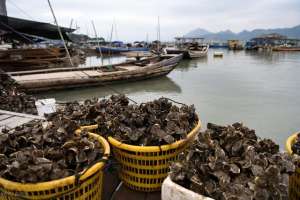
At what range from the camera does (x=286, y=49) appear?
28891 mm

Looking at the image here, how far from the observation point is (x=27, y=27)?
7.67 metres

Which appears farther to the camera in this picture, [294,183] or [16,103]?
[16,103]

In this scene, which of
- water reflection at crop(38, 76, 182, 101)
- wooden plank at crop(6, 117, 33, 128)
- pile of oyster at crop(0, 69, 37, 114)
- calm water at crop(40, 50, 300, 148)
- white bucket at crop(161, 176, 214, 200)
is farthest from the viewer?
water reflection at crop(38, 76, 182, 101)

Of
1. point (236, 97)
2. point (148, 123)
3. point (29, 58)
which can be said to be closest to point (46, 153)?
point (148, 123)

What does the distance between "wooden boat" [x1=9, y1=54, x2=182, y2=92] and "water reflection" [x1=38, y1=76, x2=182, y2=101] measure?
0.27m

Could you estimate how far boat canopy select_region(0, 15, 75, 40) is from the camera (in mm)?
7033

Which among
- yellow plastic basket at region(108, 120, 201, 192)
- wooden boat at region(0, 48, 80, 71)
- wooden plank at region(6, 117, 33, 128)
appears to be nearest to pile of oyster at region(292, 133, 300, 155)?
yellow plastic basket at region(108, 120, 201, 192)

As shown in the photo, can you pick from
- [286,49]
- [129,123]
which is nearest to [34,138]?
[129,123]

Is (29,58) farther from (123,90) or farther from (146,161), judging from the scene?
(146,161)

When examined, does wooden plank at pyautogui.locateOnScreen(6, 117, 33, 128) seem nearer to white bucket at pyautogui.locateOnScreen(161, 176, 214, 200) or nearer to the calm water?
white bucket at pyautogui.locateOnScreen(161, 176, 214, 200)

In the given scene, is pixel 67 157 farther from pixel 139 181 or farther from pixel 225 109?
pixel 225 109

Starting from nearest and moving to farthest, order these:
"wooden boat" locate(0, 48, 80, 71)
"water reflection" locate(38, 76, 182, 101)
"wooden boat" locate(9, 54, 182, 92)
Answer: "wooden boat" locate(9, 54, 182, 92) < "water reflection" locate(38, 76, 182, 101) < "wooden boat" locate(0, 48, 80, 71)

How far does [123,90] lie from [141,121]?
6753mm

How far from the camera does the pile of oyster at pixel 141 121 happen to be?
1.49 m
